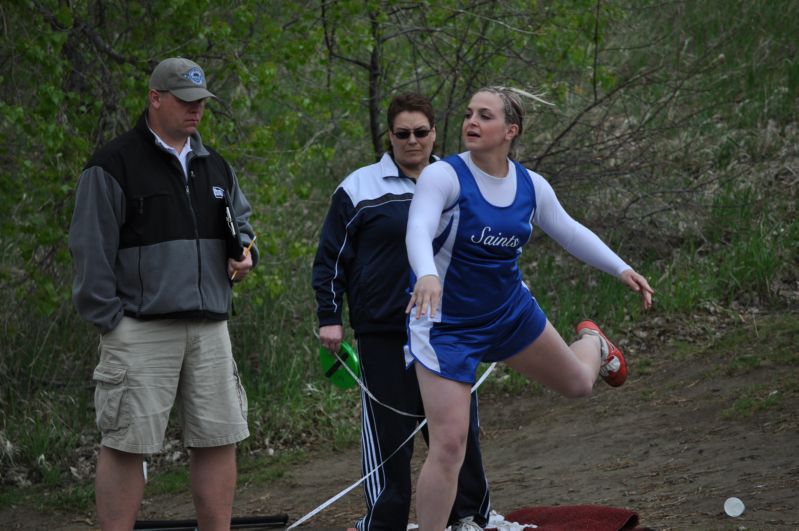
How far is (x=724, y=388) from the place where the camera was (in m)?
7.53

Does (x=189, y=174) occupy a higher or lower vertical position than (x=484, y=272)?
higher

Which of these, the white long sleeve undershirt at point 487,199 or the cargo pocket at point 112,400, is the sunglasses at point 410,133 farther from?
the cargo pocket at point 112,400

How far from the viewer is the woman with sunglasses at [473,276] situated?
4.21m

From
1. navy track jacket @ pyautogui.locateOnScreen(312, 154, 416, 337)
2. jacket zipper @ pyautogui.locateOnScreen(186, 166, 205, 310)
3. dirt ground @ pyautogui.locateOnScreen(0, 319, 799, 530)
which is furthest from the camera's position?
dirt ground @ pyautogui.locateOnScreen(0, 319, 799, 530)

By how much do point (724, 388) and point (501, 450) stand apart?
1.61 m

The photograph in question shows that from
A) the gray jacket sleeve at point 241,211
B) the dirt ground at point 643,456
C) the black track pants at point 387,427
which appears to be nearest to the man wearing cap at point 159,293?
the gray jacket sleeve at point 241,211

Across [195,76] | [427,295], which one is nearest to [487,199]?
[427,295]

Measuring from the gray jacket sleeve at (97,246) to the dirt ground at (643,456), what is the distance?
2360 mm

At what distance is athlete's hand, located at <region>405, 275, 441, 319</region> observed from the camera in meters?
3.85

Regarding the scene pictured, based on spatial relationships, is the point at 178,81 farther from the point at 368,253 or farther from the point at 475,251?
the point at 475,251

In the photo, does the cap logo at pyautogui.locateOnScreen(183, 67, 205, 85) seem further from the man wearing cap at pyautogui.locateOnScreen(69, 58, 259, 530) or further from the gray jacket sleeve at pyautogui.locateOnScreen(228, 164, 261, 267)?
the gray jacket sleeve at pyautogui.locateOnScreen(228, 164, 261, 267)

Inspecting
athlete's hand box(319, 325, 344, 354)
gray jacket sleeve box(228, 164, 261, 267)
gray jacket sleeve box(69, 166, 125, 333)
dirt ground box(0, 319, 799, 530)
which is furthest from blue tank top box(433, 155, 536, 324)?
dirt ground box(0, 319, 799, 530)

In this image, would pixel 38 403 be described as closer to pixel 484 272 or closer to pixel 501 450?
pixel 501 450

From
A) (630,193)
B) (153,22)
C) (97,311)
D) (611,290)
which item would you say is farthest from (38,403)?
(630,193)
